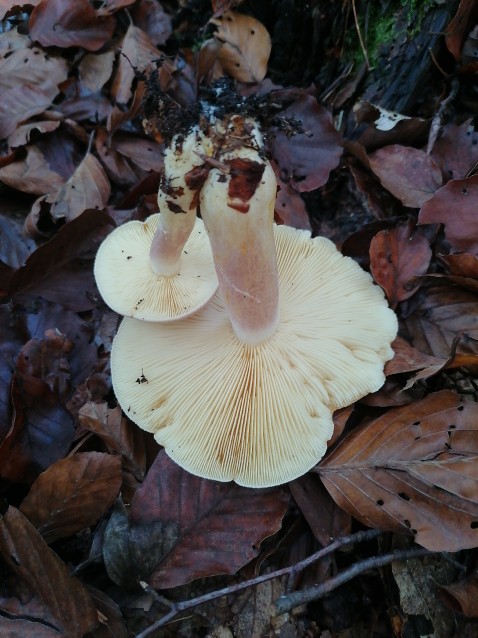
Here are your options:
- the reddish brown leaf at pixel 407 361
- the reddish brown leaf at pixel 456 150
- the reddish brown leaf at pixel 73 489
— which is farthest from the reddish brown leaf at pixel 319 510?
the reddish brown leaf at pixel 456 150

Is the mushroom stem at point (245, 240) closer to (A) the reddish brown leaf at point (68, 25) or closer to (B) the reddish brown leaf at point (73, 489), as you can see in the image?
(B) the reddish brown leaf at point (73, 489)

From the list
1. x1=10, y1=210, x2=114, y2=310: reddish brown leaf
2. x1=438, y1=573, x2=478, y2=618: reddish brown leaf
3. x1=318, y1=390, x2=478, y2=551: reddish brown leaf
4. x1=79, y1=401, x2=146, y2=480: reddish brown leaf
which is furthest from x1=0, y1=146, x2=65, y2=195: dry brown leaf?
x1=438, y1=573, x2=478, y2=618: reddish brown leaf

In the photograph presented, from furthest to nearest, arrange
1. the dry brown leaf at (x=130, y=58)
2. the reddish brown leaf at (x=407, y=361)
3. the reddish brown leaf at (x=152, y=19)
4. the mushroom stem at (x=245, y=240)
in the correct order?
the reddish brown leaf at (x=152, y=19) < the dry brown leaf at (x=130, y=58) < the reddish brown leaf at (x=407, y=361) < the mushroom stem at (x=245, y=240)

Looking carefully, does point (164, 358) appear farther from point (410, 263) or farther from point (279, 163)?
point (279, 163)

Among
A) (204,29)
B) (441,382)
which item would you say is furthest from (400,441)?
(204,29)

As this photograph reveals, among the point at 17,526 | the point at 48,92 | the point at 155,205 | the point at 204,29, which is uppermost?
the point at 204,29

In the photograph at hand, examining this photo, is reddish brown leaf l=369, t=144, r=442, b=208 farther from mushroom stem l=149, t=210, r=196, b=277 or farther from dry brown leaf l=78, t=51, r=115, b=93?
dry brown leaf l=78, t=51, r=115, b=93
